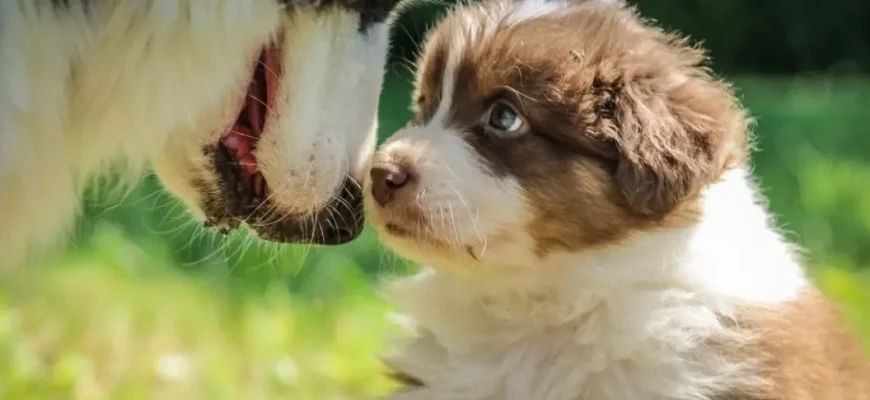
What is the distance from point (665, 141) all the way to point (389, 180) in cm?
42

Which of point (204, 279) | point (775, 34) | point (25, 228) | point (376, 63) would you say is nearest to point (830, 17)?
point (775, 34)

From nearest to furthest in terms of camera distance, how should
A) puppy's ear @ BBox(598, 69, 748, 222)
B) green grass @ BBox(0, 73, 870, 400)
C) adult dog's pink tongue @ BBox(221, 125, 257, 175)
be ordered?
puppy's ear @ BBox(598, 69, 748, 222), adult dog's pink tongue @ BBox(221, 125, 257, 175), green grass @ BBox(0, 73, 870, 400)

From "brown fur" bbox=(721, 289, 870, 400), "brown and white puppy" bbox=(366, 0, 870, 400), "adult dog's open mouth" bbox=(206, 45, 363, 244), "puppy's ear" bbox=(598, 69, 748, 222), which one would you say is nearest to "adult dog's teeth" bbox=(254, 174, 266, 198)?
"adult dog's open mouth" bbox=(206, 45, 363, 244)

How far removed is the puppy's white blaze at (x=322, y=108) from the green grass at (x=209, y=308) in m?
0.33

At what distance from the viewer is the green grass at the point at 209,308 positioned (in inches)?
96.6

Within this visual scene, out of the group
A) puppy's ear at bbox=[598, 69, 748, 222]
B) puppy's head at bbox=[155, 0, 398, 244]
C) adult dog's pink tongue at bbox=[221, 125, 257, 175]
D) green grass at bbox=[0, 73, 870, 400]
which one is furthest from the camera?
green grass at bbox=[0, 73, 870, 400]

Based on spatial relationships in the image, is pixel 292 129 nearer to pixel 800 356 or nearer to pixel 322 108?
pixel 322 108

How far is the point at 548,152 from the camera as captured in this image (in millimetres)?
1638

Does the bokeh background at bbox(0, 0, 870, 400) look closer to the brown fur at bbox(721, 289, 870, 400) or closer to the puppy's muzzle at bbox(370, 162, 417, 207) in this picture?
the puppy's muzzle at bbox(370, 162, 417, 207)

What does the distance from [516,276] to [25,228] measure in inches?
33.6

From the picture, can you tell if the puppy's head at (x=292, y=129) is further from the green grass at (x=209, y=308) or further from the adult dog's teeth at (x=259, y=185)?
the green grass at (x=209, y=308)

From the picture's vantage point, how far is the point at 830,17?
6.79 metres

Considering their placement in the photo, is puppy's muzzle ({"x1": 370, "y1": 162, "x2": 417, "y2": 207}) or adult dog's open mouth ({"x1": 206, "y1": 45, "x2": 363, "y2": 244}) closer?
puppy's muzzle ({"x1": 370, "y1": 162, "x2": 417, "y2": 207})

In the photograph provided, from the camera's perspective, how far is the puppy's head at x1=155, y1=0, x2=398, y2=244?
6.00ft
